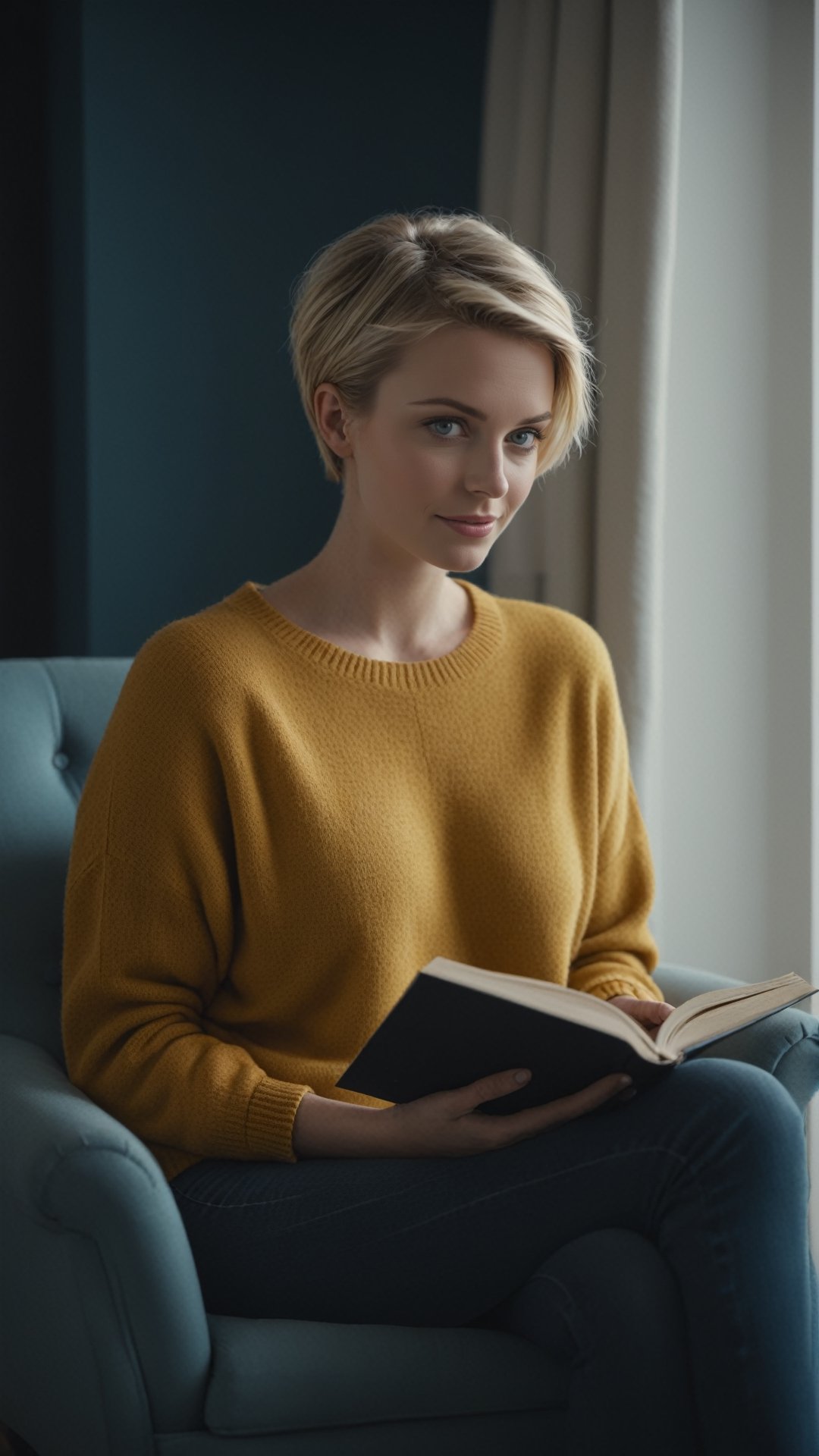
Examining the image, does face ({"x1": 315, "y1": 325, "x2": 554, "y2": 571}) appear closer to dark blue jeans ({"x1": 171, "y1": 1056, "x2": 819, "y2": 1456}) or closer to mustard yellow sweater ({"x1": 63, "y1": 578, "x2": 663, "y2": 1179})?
mustard yellow sweater ({"x1": 63, "y1": 578, "x2": 663, "y2": 1179})

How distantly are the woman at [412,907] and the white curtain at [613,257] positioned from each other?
0.37 m

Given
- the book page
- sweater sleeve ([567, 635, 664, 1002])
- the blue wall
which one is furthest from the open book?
the blue wall

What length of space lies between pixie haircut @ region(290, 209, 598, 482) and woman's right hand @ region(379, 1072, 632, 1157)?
632mm

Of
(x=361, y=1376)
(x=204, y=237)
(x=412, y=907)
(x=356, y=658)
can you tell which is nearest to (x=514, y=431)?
(x=356, y=658)

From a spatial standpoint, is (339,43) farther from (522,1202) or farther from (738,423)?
(522,1202)

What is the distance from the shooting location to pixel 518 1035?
40.6 inches

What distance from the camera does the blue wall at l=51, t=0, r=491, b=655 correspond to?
218 centimetres

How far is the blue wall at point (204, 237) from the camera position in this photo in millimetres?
2184

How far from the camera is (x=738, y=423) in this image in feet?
6.67

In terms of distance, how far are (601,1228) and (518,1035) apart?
8.0 inches

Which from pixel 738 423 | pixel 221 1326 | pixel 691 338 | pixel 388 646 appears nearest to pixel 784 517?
pixel 738 423

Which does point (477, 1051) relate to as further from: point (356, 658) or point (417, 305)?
point (417, 305)

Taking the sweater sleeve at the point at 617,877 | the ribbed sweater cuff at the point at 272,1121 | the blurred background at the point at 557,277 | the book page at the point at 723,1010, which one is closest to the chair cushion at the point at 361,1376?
the ribbed sweater cuff at the point at 272,1121

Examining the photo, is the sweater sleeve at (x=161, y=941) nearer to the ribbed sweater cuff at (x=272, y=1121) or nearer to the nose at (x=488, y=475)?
the ribbed sweater cuff at (x=272, y=1121)
